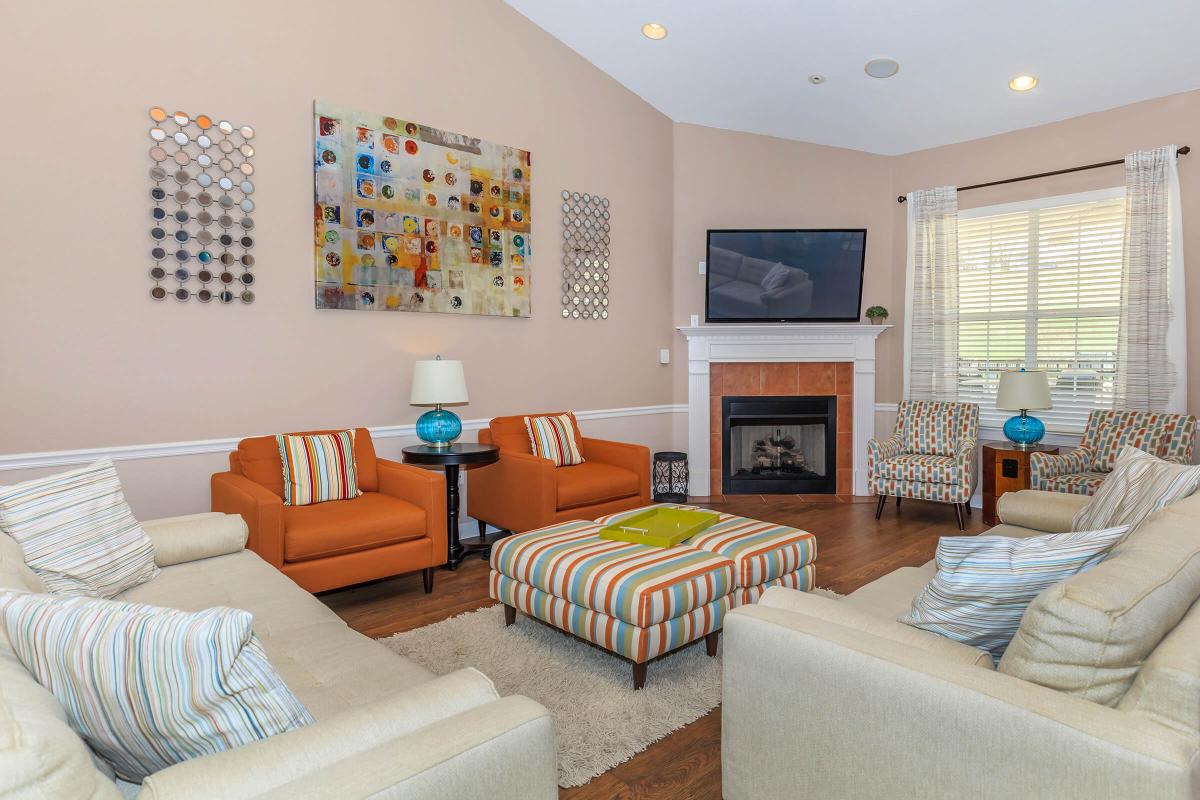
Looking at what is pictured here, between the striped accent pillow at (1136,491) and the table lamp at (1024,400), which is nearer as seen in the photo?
the striped accent pillow at (1136,491)

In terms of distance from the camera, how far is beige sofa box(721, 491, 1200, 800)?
3.77 ft

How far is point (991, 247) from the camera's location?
561cm

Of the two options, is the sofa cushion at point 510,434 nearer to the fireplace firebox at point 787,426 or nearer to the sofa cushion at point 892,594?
the fireplace firebox at point 787,426

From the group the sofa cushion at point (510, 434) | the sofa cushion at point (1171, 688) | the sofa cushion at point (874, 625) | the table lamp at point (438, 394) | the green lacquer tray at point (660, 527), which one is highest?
the table lamp at point (438, 394)

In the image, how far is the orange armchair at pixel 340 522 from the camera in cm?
306

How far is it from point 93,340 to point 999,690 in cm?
375

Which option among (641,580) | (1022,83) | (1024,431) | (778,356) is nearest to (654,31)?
(1022,83)

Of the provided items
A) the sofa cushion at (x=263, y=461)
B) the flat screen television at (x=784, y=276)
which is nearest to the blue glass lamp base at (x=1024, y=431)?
the flat screen television at (x=784, y=276)

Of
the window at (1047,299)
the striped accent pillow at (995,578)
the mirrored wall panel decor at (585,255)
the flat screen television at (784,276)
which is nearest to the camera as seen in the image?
the striped accent pillow at (995,578)

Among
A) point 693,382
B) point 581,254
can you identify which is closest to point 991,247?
point 693,382

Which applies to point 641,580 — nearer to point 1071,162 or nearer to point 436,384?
point 436,384

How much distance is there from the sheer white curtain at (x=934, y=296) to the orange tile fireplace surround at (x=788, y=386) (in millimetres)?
555

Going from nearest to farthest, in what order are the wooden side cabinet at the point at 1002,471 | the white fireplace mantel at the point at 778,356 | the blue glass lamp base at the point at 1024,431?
the wooden side cabinet at the point at 1002,471 < the blue glass lamp base at the point at 1024,431 < the white fireplace mantel at the point at 778,356

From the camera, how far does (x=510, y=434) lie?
463 cm
